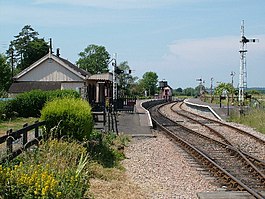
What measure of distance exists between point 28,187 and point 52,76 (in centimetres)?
3727

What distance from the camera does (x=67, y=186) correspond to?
20.4 ft

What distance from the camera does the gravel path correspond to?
10.2m

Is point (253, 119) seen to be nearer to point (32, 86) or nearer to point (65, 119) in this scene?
point (65, 119)

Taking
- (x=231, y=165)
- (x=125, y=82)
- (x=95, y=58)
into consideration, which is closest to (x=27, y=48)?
(x=125, y=82)

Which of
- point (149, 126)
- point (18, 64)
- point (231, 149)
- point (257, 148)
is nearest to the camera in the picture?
point (231, 149)

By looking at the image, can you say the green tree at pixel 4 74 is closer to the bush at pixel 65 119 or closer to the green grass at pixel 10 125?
the green grass at pixel 10 125

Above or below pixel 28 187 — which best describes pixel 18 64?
above

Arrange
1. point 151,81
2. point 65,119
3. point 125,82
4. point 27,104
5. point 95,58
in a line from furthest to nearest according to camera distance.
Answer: point 151,81 → point 95,58 → point 125,82 → point 27,104 → point 65,119

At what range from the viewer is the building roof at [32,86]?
40.9 meters

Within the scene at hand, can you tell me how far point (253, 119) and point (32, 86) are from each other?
20.6m

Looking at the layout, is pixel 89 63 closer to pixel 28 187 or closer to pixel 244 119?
pixel 244 119

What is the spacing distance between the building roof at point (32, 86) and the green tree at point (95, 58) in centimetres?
7353

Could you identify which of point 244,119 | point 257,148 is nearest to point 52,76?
point 244,119

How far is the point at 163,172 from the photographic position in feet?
41.5
